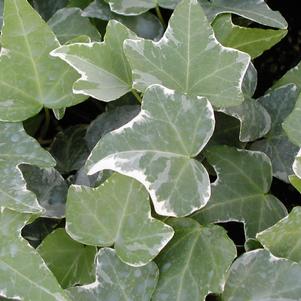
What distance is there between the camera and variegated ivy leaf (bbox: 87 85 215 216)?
662 mm

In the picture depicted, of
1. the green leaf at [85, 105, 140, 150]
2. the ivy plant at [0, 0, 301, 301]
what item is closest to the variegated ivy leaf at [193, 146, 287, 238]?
the ivy plant at [0, 0, 301, 301]

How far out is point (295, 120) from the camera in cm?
69

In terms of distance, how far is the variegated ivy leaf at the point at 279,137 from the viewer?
780 millimetres

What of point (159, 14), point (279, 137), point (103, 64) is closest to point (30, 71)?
point (103, 64)

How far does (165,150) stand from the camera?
0.68 metres

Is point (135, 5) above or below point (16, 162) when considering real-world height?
above

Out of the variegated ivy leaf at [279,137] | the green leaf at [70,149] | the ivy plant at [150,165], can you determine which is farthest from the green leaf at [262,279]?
the green leaf at [70,149]

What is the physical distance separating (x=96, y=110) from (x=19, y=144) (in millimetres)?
263

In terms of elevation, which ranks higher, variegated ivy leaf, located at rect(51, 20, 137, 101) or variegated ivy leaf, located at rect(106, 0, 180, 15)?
variegated ivy leaf, located at rect(106, 0, 180, 15)

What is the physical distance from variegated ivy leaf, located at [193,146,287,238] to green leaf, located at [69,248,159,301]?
0.30 feet

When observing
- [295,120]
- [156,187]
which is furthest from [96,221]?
[295,120]

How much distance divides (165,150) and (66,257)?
168mm

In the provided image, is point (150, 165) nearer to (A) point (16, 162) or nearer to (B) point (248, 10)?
(A) point (16, 162)

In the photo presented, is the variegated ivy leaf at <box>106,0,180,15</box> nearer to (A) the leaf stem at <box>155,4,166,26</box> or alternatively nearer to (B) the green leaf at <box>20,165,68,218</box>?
(A) the leaf stem at <box>155,4,166,26</box>
